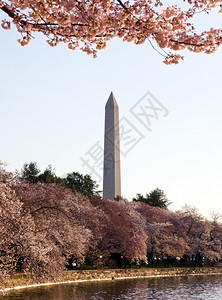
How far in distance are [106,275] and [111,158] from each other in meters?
21.9

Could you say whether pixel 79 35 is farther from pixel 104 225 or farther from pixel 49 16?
pixel 104 225

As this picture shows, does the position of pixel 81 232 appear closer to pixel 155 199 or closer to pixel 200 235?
pixel 200 235

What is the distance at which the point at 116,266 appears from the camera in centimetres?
4319

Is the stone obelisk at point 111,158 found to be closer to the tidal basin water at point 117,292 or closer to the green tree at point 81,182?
the green tree at point 81,182

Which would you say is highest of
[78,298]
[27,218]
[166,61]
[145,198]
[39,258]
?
[145,198]

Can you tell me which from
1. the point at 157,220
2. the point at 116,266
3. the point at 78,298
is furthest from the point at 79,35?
the point at 157,220

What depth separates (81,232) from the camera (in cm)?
3500

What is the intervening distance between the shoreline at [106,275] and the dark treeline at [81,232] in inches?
41.2

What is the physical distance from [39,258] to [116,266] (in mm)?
24632

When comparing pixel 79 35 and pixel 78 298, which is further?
pixel 78 298

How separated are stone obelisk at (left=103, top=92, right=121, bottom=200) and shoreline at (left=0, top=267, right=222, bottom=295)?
14.7 metres

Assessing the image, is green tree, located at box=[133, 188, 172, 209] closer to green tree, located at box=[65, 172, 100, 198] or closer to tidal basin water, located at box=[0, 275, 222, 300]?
green tree, located at box=[65, 172, 100, 198]

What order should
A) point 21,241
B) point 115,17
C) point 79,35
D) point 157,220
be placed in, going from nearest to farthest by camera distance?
point 115,17 → point 79,35 → point 21,241 → point 157,220

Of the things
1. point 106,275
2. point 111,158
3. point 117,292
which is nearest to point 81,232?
point 106,275
